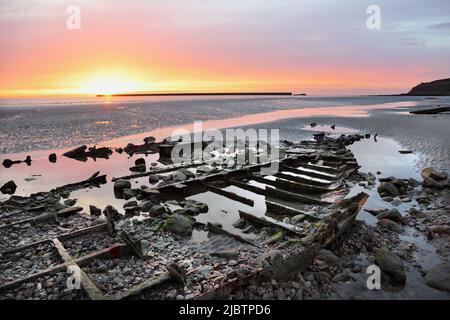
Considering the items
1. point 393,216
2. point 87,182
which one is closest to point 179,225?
point 393,216

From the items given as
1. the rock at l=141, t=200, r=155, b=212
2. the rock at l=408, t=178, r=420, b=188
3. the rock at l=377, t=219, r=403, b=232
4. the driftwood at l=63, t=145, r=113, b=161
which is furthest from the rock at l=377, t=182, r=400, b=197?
the driftwood at l=63, t=145, r=113, b=161

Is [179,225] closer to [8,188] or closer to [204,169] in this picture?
[204,169]

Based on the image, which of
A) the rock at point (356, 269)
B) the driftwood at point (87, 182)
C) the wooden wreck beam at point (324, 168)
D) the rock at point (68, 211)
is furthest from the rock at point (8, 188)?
the wooden wreck beam at point (324, 168)

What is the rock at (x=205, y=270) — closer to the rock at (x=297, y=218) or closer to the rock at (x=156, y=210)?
the rock at (x=297, y=218)

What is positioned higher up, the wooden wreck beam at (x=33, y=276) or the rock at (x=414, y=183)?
the rock at (x=414, y=183)

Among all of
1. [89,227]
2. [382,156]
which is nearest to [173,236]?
[89,227]
